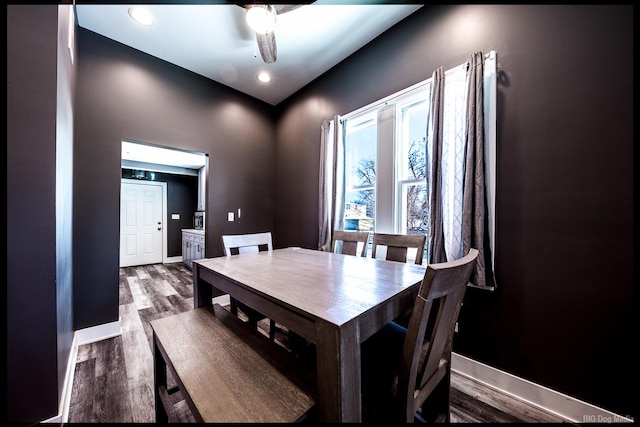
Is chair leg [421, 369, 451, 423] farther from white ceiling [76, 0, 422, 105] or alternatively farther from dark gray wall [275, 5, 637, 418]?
white ceiling [76, 0, 422, 105]

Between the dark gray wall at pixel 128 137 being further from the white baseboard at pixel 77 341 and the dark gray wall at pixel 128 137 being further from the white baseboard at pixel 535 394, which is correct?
the white baseboard at pixel 535 394

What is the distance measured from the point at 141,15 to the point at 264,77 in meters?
1.30

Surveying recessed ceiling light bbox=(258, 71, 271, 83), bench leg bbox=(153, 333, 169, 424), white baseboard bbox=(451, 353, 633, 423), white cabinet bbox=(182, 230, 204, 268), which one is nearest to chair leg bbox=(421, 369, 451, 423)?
white baseboard bbox=(451, 353, 633, 423)

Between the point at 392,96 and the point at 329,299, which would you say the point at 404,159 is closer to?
the point at 392,96

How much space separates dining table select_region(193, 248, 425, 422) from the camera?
664 millimetres

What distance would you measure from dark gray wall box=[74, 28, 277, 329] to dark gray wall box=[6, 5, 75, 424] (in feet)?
4.01

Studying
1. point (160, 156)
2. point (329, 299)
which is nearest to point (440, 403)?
point (329, 299)

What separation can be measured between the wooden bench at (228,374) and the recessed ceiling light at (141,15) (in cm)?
260

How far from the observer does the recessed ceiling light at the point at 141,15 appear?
194 cm

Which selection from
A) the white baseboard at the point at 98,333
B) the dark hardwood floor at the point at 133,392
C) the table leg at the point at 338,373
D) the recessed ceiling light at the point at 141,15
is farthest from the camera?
the white baseboard at the point at 98,333

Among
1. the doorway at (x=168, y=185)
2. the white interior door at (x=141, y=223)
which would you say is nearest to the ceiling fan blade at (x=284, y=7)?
the doorway at (x=168, y=185)

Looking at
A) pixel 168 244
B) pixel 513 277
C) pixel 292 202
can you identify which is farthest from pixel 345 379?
pixel 168 244

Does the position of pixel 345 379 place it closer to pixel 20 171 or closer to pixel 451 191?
pixel 451 191

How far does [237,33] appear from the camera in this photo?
221cm
